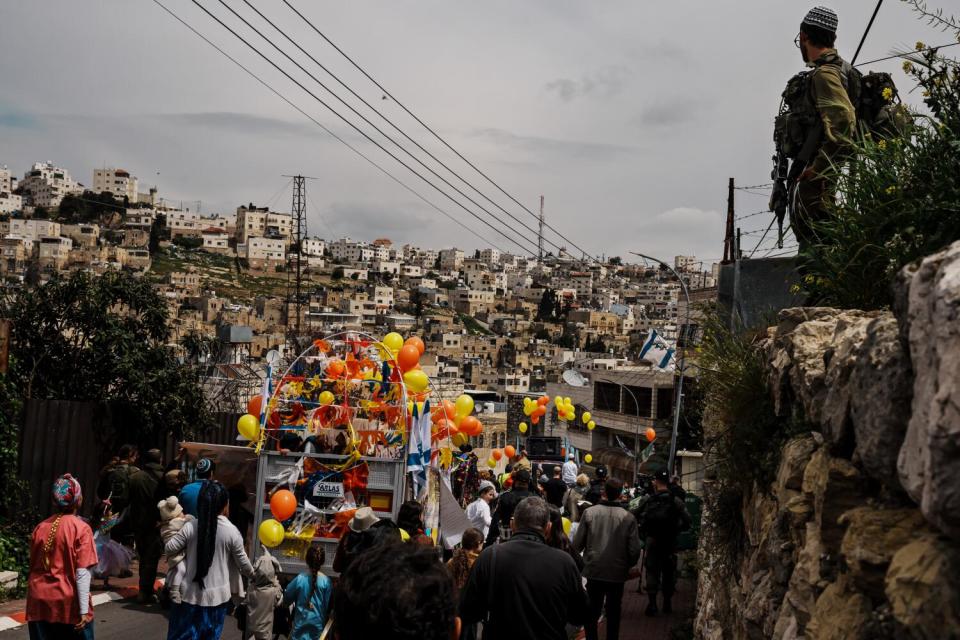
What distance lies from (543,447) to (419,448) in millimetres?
14163

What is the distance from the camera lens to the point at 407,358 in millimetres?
10656

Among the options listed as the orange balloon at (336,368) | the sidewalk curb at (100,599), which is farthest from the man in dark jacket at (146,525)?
the orange balloon at (336,368)

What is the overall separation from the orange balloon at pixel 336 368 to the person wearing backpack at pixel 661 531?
11.8 ft

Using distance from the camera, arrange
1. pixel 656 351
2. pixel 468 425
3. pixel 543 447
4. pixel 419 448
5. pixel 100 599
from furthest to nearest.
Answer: pixel 656 351 → pixel 543 447 → pixel 468 425 → pixel 100 599 → pixel 419 448

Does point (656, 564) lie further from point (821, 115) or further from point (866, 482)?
point (866, 482)

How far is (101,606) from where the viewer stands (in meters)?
10.1

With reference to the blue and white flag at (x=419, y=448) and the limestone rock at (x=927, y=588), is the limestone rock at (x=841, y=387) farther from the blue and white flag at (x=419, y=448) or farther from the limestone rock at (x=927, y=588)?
the blue and white flag at (x=419, y=448)

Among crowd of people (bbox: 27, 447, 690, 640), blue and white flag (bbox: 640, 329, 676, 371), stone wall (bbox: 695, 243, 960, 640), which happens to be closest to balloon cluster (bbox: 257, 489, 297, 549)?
crowd of people (bbox: 27, 447, 690, 640)

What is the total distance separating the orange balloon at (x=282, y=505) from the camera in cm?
847

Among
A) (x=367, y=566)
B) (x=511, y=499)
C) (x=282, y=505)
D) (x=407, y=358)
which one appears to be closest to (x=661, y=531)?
(x=511, y=499)

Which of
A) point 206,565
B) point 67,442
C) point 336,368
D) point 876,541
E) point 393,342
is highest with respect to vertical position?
point 393,342

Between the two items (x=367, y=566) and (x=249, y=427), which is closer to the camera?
(x=367, y=566)

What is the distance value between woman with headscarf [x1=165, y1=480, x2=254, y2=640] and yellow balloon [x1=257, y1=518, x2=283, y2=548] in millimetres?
818

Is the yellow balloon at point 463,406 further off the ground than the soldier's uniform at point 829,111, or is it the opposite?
the soldier's uniform at point 829,111
